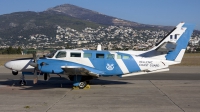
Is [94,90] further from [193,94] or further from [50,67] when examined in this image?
[193,94]

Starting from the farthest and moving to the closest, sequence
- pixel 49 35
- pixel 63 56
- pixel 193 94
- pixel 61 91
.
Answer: pixel 49 35
pixel 63 56
pixel 61 91
pixel 193 94

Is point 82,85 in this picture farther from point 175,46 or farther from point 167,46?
point 175,46

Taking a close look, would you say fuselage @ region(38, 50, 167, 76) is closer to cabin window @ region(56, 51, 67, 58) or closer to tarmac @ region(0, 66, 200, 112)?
cabin window @ region(56, 51, 67, 58)

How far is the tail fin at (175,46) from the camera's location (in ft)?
58.3

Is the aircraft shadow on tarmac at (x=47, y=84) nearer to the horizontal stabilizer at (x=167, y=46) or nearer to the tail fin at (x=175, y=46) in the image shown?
the tail fin at (x=175, y=46)

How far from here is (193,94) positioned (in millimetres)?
14594

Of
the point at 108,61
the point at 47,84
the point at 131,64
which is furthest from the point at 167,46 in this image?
the point at 47,84

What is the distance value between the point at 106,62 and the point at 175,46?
13.6ft

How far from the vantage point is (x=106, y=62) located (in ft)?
57.1

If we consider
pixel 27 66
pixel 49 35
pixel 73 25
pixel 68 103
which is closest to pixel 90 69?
pixel 27 66

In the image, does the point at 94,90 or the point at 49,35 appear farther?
the point at 49,35

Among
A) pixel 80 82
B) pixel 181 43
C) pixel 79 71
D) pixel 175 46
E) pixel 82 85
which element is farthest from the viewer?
pixel 181 43

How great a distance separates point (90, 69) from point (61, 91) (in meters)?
2.26

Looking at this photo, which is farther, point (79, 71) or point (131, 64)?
point (131, 64)
